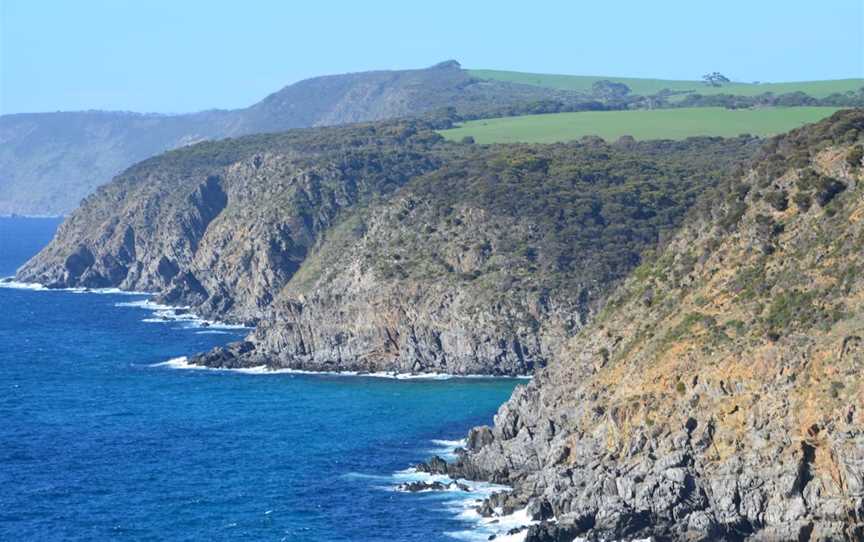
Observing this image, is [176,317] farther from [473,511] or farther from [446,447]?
[473,511]

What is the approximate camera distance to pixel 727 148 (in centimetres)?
18338

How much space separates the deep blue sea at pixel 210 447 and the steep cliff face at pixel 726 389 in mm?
6672

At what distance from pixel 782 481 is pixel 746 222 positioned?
22.4 meters

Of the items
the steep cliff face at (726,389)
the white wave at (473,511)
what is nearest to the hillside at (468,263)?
the steep cliff face at (726,389)

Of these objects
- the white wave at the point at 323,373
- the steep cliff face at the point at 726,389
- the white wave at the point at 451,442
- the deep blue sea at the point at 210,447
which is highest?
the steep cliff face at the point at 726,389

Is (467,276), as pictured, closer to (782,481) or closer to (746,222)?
(746,222)

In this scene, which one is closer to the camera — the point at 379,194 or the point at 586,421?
the point at 586,421

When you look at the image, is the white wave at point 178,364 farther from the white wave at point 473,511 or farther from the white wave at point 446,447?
the white wave at point 473,511

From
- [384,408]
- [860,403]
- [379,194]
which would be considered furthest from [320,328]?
[860,403]

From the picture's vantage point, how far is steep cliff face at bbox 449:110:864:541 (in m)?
72.8

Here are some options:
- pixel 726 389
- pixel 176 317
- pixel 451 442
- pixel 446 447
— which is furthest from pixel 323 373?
pixel 726 389

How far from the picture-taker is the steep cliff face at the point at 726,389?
72750 mm

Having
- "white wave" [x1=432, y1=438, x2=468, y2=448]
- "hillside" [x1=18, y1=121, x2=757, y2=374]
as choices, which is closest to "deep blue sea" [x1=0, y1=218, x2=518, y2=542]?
"white wave" [x1=432, y1=438, x2=468, y2=448]

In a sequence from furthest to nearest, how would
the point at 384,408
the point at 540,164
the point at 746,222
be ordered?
the point at 540,164
the point at 384,408
the point at 746,222
